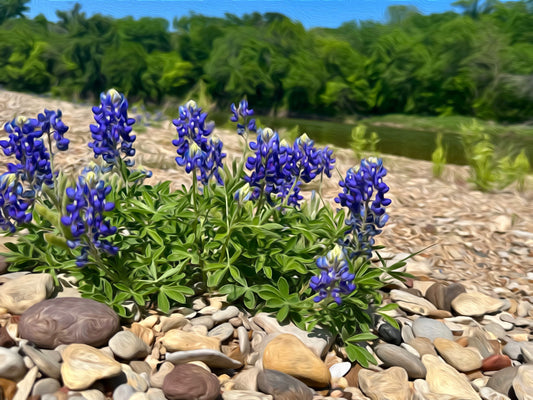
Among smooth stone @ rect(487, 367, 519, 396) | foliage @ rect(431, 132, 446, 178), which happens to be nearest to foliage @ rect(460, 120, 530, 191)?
foliage @ rect(431, 132, 446, 178)

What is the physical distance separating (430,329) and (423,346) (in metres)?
0.20

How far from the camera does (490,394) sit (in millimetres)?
2727

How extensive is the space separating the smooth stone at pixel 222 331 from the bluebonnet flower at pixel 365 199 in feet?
2.70

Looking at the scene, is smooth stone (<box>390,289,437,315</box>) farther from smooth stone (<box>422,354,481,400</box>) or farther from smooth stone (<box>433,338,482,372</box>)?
smooth stone (<box>422,354,481,400</box>)

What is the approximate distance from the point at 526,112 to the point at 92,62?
26.3m

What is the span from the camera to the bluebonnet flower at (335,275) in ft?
8.58

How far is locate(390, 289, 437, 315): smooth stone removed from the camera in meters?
3.49

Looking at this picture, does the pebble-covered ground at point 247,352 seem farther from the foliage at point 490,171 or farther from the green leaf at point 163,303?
the foliage at point 490,171

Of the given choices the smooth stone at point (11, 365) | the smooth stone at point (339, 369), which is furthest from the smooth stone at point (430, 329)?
the smooth stone at point (11, 365)

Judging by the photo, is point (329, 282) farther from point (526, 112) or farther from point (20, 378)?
point (526, 112)

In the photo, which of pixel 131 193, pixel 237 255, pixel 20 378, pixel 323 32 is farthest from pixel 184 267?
pixel 323 32

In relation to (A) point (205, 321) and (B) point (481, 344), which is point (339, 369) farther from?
(B) point (481, 344)

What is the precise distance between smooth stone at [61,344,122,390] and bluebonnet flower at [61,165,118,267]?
0.44 meters

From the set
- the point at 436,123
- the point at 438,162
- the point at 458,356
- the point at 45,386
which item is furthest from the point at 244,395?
the point at 436,123
